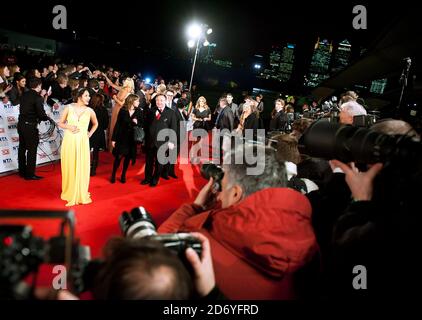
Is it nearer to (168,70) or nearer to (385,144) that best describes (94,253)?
(385,144)

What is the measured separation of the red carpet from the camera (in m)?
4.21

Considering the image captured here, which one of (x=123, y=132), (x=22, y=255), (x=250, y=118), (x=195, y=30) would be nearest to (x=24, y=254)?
(x=22, y=255)

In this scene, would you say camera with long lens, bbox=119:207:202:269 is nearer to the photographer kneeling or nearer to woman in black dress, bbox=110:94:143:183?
the photographer kneeling

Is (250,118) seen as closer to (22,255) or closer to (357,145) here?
(357,145)

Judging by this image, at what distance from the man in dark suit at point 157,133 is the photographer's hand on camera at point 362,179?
505 centimetres

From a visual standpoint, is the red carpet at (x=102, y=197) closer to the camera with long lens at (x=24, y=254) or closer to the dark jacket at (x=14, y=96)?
the dark jacket at (x=14, y=96)

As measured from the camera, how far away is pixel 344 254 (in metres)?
1.30

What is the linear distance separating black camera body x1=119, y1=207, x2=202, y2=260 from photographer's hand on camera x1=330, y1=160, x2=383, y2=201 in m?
0.77

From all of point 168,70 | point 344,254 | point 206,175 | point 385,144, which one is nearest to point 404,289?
point 344,254

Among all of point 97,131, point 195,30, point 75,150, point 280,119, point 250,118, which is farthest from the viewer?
point 195,30

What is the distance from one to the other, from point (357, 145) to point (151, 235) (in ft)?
2.94

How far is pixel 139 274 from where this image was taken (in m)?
0.90

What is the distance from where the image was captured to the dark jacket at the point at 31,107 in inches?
211
